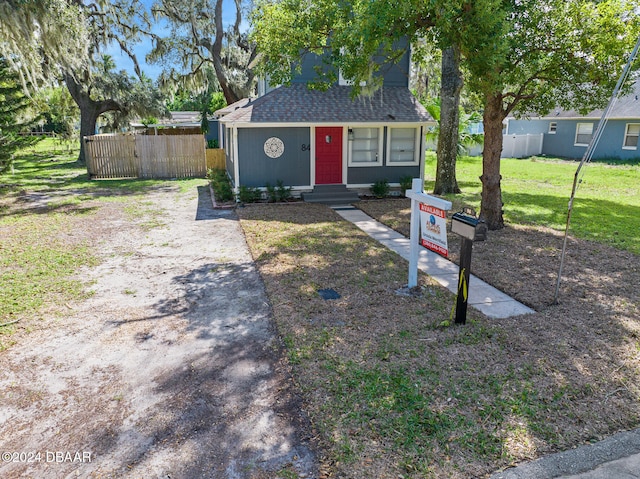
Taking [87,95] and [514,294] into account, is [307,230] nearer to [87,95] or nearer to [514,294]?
[514,294]

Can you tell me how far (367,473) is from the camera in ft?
10.3

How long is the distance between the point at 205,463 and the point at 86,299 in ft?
12.9

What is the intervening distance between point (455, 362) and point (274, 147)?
993 cm

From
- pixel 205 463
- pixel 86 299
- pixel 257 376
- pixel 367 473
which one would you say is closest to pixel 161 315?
pixel 86 299

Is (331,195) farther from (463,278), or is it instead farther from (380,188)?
(463,278)

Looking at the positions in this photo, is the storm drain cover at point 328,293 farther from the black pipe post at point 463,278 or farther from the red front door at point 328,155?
the red front door at point 328,155

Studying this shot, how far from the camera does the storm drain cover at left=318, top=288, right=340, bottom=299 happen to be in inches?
249

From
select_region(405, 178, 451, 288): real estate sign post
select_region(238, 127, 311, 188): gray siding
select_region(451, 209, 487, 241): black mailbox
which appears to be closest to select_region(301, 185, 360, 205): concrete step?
select_region(238, 127, 311, 188): gray siding

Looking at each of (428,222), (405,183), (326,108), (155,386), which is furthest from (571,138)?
(155,386)

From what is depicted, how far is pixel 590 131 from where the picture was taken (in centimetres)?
2509

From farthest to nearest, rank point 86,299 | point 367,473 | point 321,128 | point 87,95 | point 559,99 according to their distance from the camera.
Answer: point 87,95 → point 321,128 → point 559,99 → point 86,299 → point 367,473

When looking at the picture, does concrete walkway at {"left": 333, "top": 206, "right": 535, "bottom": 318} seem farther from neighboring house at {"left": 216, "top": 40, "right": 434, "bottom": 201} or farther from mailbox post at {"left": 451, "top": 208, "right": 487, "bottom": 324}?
neighboring house at {"left": 216, "top": 40, "right": 434, "bottom": 201}

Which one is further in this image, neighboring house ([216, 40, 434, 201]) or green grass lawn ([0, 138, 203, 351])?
neighboring house ([216, 40, 434, 201])

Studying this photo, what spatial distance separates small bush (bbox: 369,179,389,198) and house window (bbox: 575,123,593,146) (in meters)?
17.0
